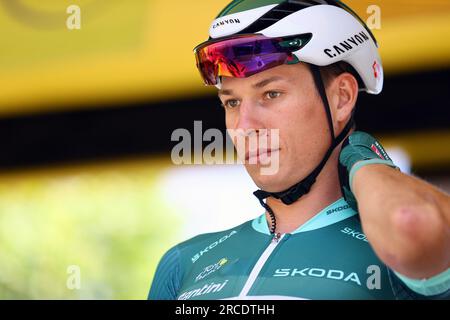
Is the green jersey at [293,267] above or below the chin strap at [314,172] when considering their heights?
below

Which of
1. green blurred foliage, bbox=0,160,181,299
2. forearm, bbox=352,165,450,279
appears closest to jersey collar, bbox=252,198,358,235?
forearm, bbox=352,165,450,279

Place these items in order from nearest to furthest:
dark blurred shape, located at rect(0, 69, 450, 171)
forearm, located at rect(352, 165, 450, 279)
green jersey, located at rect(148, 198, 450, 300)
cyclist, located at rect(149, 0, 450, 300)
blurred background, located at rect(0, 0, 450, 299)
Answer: forearm, located at rect(352, 165, 450, 279)
green jersey, located at rect(148, 198, 450, 300)
cyclist, located at rect(149, 0, 450, 300)
dark blurred shape, located at rect(0, 69, 450, 171)
blurred background, located at rect(0, 0, 450, 299)

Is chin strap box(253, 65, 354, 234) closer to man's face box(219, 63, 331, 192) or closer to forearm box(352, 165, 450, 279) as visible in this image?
man's face box(219, 63, 331, 192)

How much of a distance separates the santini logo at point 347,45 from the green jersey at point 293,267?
541mm

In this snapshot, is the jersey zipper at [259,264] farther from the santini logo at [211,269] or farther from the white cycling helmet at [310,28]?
the white cycling helmet at [310,28]

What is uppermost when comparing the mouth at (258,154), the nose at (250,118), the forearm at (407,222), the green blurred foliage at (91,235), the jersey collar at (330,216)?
the nose at (250,118)

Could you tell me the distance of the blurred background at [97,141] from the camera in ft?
15.4

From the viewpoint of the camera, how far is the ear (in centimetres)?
287

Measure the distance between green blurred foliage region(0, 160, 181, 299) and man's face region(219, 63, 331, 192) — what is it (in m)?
1.96

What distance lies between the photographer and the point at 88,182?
200 inches

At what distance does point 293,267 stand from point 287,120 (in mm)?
521

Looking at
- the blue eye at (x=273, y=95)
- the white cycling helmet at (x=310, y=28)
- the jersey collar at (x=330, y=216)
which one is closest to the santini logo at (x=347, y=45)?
the white cycling helmet at (x=310, y=28)

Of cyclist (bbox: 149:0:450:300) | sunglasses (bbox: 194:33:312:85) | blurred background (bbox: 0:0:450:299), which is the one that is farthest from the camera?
blurred background (bbox: 0:0:450:299)
